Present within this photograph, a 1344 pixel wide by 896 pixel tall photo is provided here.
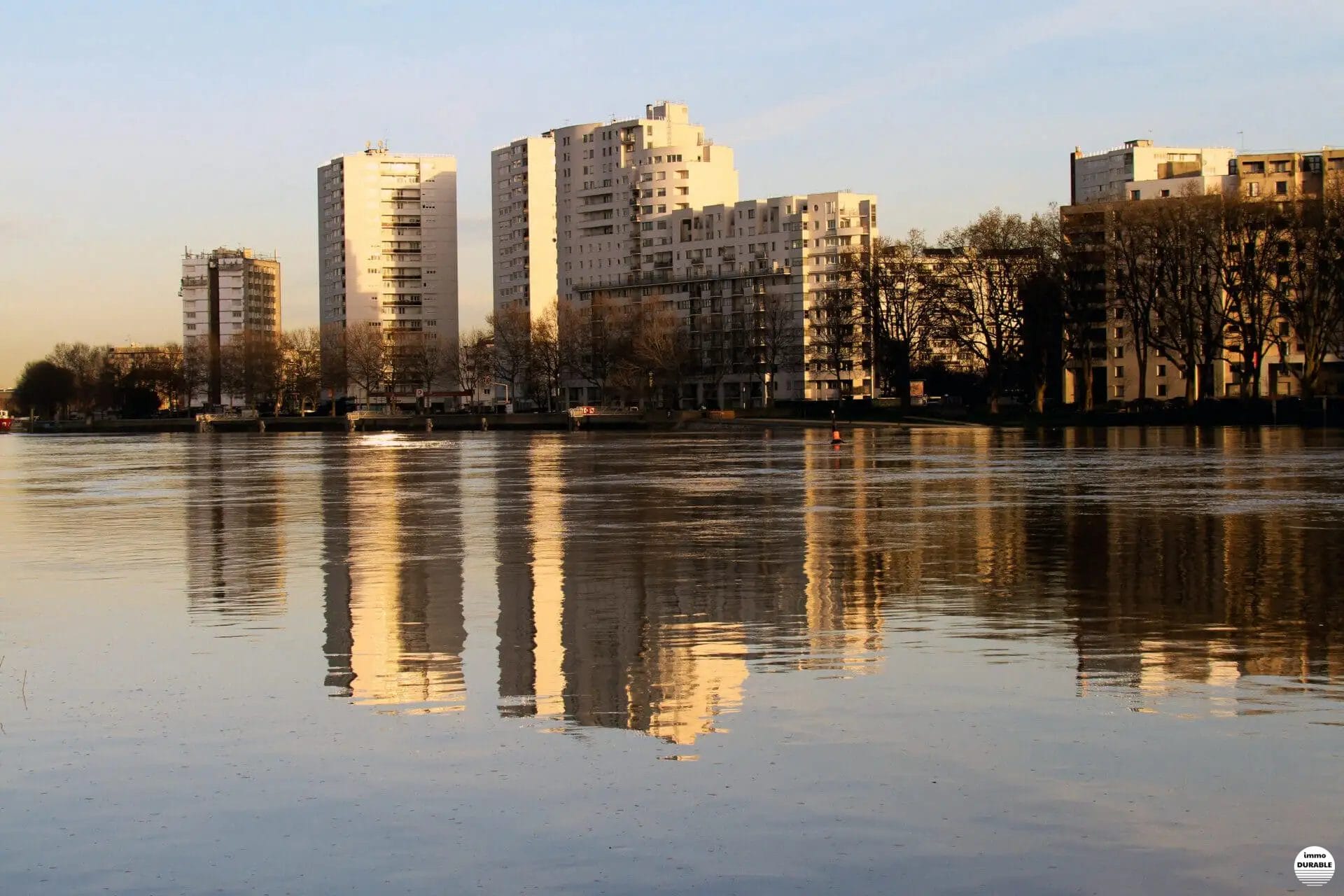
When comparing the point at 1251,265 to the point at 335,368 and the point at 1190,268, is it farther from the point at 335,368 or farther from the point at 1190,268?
the point at 335,368

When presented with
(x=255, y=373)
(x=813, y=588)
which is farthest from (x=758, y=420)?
(x=813, y=588)

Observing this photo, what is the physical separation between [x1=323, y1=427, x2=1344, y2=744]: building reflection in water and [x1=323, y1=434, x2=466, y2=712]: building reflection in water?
51 mm

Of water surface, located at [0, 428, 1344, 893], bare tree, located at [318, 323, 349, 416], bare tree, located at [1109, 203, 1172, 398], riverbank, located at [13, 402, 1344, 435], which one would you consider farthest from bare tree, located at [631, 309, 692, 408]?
water surface, located at [0, 428, 1344, 893]

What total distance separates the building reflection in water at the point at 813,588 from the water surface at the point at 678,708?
8cm

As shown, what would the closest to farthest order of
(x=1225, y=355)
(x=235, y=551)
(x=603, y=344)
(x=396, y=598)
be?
(x=396, y=598)
(x=235, y=551)
(x=1225, y=355)
(x=603, y=344)

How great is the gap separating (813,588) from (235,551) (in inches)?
404

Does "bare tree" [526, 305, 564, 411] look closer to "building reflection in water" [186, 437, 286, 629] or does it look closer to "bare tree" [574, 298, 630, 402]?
"bare tree" [574, 298, 630, 402]

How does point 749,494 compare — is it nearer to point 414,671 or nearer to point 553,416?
point 414,671

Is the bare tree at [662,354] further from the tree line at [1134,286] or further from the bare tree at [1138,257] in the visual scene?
the bare tree at [1138,257]

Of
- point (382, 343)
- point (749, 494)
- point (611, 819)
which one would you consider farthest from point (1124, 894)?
point (382, 343)

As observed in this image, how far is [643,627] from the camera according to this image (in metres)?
15.0

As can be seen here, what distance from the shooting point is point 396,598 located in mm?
17609

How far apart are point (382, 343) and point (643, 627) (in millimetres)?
184494

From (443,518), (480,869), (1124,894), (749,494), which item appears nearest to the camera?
(1124,894)
